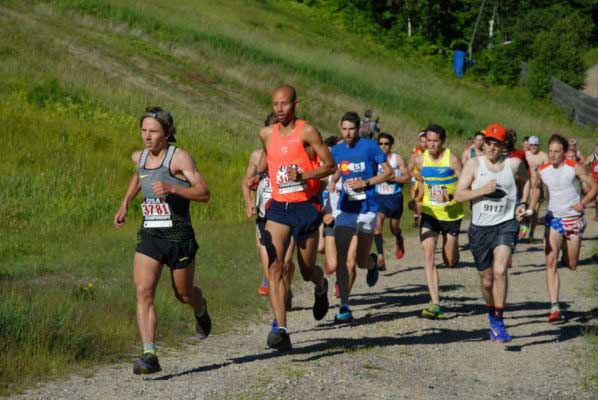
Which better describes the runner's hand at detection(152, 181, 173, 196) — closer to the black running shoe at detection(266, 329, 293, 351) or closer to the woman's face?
the woman's face

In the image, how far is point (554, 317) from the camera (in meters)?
12.2

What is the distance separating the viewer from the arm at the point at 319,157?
9.46m

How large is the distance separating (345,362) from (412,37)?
207 ft

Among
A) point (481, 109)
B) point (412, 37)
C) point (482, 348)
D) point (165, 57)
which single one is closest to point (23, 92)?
point (165, 57)

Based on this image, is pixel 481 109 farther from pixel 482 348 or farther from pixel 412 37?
pixel 482 348

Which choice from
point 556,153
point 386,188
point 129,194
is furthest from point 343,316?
point 386,188

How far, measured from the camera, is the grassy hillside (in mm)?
11001

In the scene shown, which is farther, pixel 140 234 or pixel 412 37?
pixel 412 37

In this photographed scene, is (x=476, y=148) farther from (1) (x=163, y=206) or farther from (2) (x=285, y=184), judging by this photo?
(1) (x=163, y=206)

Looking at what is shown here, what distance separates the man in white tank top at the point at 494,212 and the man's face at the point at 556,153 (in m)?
2.06

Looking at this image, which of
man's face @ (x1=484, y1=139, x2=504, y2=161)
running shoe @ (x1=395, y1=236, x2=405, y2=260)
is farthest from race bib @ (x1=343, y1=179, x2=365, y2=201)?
running shoe @ (x1=395, y1=236, x2=405, y2=260)

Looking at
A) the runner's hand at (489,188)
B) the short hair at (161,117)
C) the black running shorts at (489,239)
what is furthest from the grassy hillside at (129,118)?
the runner's hand at (489,188)

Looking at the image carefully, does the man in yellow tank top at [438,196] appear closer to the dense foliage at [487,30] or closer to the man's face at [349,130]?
the man's face at [349,130]

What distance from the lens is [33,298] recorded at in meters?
10.6
